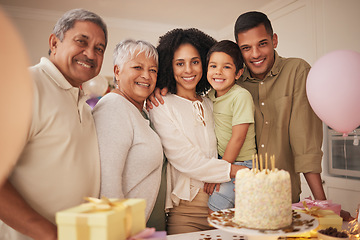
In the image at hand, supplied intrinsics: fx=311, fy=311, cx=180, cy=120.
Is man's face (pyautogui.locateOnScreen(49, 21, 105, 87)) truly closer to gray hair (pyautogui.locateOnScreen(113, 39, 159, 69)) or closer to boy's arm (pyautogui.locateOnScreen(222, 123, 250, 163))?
gray hair (pyautogui.locateOnScreen(113, 39, 159, 69))

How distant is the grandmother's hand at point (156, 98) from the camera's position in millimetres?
1871

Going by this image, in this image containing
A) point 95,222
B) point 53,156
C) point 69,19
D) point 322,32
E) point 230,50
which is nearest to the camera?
point 95,222

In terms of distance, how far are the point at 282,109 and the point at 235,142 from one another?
14.8 inches

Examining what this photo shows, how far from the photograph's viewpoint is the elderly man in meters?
1.09

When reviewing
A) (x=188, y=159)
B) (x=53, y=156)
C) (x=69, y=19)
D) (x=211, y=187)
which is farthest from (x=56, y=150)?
(x=211, y=187)

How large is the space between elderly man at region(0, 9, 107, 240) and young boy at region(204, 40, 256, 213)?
0.77 metres

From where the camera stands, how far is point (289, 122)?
194 centimetres

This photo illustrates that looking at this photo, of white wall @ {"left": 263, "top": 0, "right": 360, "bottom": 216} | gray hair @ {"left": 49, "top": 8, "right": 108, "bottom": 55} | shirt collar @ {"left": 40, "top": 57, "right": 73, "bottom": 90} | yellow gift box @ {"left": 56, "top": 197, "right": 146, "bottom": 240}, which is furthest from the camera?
white wall @ {"left": 263, "top": 0, "right": 360, "bottom": 216}

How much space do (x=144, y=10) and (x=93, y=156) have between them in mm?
5177

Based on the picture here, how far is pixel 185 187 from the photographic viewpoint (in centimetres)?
178

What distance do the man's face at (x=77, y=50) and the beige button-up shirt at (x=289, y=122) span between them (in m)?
1.07

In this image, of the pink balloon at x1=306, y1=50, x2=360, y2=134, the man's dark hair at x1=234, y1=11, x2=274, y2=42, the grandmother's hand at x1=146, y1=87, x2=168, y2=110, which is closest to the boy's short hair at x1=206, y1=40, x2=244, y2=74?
the man's dark hair at x1=234, y1=11, x2=274, y2=42

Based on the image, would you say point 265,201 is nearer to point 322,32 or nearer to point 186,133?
point 186,133

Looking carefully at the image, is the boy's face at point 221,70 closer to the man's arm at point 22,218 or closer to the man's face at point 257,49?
the man's face at point 257,49
